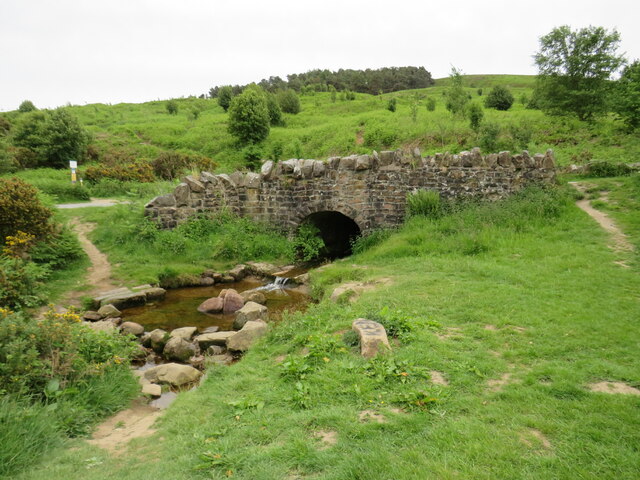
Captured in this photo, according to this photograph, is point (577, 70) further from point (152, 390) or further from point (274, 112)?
point (152, 390)

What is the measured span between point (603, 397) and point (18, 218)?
12.0 metres

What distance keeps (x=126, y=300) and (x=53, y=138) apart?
64.1 feet

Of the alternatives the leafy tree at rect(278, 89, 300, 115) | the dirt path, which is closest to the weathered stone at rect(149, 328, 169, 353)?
the dirt path

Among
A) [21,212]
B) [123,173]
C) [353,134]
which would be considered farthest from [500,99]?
[21,212]

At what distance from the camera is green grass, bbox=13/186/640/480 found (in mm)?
2947

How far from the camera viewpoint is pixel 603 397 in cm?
359

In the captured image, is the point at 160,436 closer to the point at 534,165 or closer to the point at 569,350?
the point at 569,350

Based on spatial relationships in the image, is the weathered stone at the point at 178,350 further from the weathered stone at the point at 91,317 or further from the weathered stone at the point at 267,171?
the weathered stone at the point at 267,171

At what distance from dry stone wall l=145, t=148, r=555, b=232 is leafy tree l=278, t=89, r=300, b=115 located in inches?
923

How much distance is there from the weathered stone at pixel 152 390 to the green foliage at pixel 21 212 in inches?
268

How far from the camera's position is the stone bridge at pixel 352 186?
11273 millimetres

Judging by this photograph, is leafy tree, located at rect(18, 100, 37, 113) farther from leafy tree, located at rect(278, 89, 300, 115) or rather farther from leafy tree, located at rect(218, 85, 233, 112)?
leafy tree, located at rect(278, 89, 300, 115)

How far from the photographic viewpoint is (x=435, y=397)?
3.70 m

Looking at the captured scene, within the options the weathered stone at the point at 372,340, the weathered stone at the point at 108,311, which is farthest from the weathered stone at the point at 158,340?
the weathered stone at the point at 372,340
